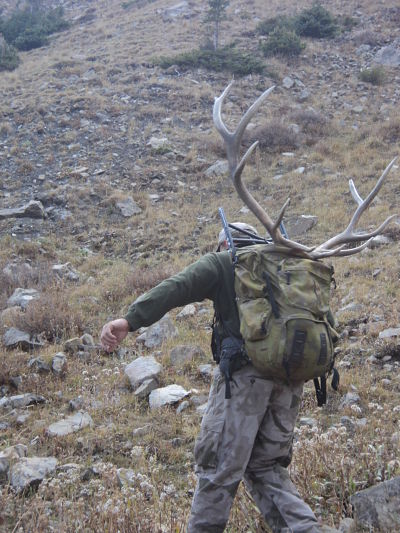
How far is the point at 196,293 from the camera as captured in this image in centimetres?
279

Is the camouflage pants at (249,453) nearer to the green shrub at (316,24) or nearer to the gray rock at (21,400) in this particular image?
the gray rock at (21,400)

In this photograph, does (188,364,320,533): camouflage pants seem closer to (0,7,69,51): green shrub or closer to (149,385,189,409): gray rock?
(149,385,189,409): gray rock

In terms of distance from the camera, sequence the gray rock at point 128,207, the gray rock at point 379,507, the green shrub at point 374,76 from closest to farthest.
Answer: the gray rock at point 379,507 → the gray rock at point 128,207 → the green shrub at point 374,76

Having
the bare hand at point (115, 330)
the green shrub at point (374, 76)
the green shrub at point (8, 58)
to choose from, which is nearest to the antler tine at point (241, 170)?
the bare hand at point (115, 330)

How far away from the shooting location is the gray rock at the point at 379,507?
2555mm

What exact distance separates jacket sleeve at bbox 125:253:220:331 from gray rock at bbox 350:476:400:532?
133 centimetres

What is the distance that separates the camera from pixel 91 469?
377 centimetres

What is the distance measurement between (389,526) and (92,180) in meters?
11.4

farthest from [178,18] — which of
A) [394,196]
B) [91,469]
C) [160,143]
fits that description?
[91,469]

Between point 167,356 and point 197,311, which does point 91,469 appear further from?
point 197,311

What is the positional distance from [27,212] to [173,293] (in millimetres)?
9332

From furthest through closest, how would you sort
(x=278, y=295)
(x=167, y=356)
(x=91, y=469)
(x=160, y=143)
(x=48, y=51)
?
(x=48, y=51) < (x=160, y=143) < (x=167, y=356) < (x=91, y=469) < (x=278, y=295)

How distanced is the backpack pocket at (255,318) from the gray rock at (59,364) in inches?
131

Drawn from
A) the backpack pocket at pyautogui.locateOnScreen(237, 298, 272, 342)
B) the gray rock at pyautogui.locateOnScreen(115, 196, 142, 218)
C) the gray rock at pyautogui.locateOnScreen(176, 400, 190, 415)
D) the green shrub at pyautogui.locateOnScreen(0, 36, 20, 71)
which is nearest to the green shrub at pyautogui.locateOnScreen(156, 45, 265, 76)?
the green shrub at pyautogui.locateOnScreen(0, 36, 20, 71)
